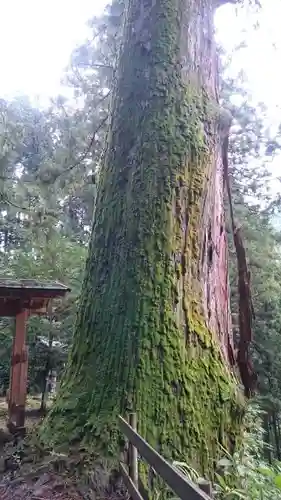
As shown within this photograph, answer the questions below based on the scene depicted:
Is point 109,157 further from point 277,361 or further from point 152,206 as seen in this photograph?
point 277,361

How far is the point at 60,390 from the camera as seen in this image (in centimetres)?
369

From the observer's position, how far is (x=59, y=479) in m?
2.92

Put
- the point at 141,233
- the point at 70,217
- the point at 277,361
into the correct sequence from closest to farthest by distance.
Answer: the point at 141,233 → the point at 277,361 → the point at 70,217

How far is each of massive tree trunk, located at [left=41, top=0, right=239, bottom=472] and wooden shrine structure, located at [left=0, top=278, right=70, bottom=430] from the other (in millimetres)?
3402

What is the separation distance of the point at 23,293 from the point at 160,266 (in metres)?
4.27

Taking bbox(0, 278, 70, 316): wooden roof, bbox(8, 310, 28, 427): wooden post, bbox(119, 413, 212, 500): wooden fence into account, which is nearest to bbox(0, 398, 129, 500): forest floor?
bbox(119, 413, 212, 500): wooden fence

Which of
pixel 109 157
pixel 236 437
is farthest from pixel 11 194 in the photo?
pixel 236 437

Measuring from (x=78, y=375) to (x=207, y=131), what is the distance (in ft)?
8.29

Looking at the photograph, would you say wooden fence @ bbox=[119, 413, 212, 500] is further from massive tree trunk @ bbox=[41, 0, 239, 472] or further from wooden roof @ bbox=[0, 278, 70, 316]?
wooden roof @ bbox=[0, 278, 70, 316]

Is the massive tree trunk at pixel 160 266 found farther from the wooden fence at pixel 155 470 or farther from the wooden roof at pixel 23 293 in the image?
the wooden roof at pixel 23 293

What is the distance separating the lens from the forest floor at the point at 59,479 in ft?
9.22

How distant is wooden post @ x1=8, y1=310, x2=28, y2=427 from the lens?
24.4 ft

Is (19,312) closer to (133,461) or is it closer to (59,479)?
(59,479)

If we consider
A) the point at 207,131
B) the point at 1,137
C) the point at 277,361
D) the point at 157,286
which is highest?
the point at 1,137
